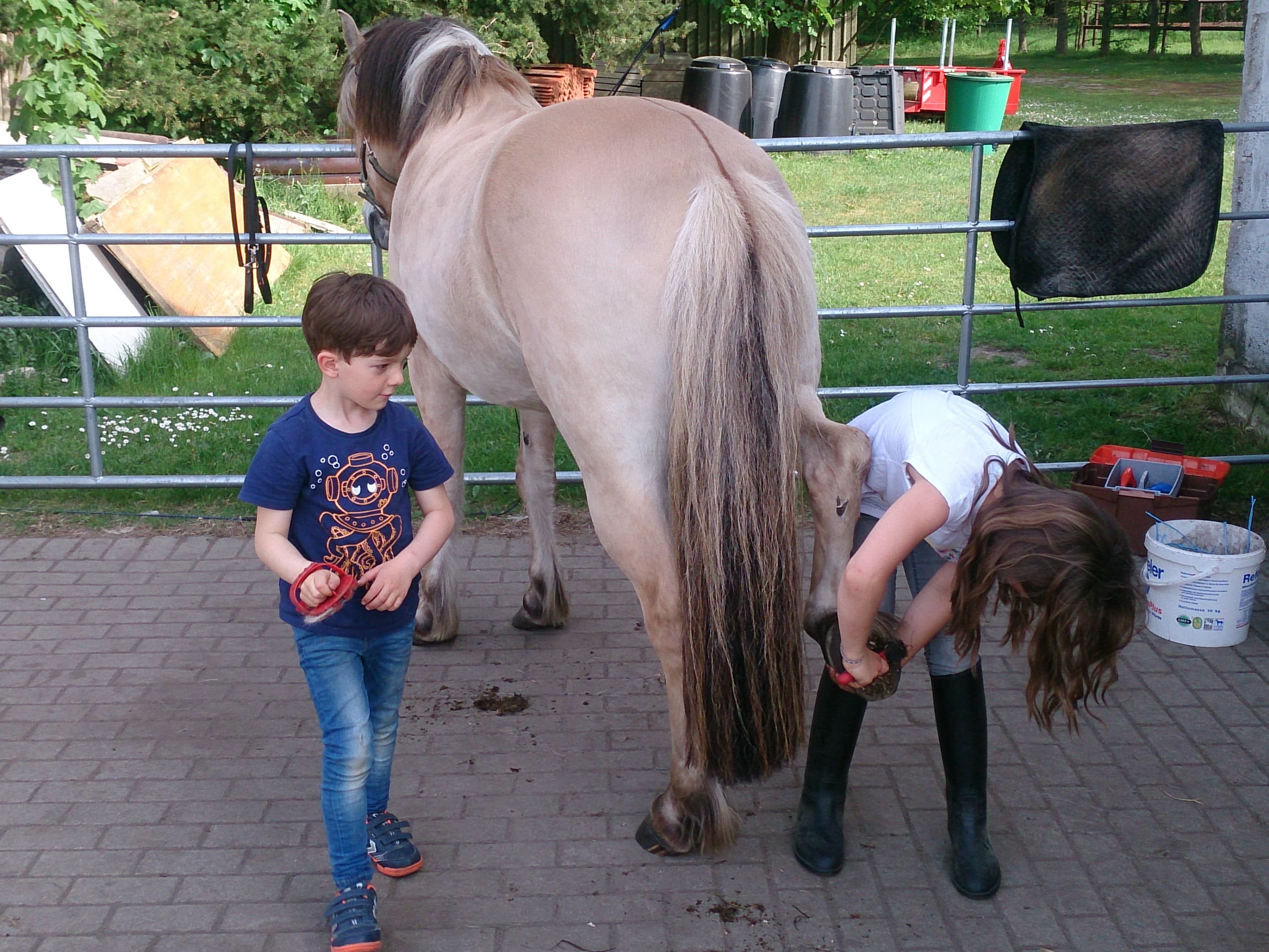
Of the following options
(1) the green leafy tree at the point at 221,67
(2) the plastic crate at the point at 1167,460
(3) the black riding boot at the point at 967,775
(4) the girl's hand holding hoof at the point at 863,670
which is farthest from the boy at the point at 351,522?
(1) the green leafy tree at the point at 221,67

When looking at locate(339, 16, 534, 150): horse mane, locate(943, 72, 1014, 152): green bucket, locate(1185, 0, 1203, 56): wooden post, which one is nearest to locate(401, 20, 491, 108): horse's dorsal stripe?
locate(339, 16, 534, 150): horse mane

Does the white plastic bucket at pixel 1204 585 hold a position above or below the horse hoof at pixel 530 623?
above

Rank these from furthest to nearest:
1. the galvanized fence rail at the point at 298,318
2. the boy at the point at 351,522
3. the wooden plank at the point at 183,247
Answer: the wooden plank at the point at 183,247, the galvanized fence rail at the point at 298,318, the boy at the point at 351,522

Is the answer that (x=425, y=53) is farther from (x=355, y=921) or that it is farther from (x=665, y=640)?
(x=355, y=921)

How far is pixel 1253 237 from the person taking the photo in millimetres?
5164

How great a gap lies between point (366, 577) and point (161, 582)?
2.43 meters

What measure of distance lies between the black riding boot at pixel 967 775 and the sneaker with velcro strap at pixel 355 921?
54.2 inches

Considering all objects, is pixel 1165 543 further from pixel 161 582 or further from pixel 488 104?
pixel 161 582

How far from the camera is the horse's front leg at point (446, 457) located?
3.61 meters

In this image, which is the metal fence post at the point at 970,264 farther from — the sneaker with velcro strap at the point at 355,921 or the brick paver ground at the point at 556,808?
the sneaker with velcro strap at the point at 355,921

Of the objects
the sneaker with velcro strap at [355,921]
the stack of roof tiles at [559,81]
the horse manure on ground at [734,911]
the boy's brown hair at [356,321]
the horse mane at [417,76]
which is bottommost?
the horse manure on ground at [734,911]

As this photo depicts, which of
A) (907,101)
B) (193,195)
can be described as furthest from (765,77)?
(193,195)

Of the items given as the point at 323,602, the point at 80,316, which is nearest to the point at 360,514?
the point at 323,602

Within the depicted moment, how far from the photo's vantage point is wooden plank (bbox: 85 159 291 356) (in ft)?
21.7
